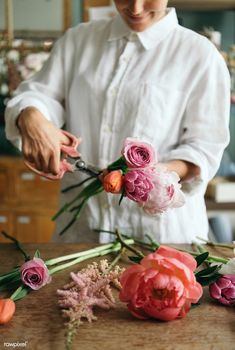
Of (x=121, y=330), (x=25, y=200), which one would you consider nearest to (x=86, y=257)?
(x=121, y=330)

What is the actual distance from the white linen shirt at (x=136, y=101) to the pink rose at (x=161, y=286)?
1.37 ft

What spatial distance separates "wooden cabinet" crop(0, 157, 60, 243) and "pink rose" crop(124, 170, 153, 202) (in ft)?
6.17

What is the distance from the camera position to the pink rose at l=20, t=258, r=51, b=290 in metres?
0.89

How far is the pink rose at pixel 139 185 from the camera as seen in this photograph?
90 centimetres

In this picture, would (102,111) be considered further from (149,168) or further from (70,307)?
(70,307)

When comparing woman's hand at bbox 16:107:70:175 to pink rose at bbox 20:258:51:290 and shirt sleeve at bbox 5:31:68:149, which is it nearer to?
shirt sleeve at bbox 5:31:68:149

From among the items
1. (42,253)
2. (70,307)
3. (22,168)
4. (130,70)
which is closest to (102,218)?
(42,253)

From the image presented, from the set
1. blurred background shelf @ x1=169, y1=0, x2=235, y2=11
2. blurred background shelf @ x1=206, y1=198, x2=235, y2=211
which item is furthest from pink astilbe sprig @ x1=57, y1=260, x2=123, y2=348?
blurred background shelf @ x1=169, y1=0, x2=235, y2=11

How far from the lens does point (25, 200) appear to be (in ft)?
9.12

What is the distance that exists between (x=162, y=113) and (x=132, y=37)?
0.70ft

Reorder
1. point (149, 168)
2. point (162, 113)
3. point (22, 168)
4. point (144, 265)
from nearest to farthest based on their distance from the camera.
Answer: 1. point (144, 265)
2. point (149, 168)
3. point (162, 113)
4. point (22, 168)

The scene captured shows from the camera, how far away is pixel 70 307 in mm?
838

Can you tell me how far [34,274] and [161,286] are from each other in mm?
250

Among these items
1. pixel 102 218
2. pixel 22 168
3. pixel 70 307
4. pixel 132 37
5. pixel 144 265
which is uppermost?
pixel 132 37
